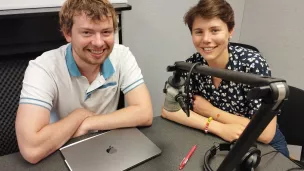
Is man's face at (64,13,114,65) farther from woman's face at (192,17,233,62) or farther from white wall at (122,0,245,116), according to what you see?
white wall at (122,0,245,116)

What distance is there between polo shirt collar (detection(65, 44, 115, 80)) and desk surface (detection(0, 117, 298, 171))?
0.31 metres

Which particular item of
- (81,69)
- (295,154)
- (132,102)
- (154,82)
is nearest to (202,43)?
(132,102)

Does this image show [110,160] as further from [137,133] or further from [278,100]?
[278,100]

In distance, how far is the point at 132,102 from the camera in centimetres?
121

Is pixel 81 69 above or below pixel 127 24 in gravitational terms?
below

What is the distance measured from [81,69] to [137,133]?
1.36 ft

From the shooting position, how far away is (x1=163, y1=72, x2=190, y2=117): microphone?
2.24 feet

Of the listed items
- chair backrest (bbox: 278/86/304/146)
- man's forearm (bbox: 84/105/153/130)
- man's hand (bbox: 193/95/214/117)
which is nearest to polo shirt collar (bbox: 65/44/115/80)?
man's forearm (bbox: 84/105/153/130)

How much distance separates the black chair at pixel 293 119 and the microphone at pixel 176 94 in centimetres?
84

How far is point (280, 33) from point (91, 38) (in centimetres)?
150

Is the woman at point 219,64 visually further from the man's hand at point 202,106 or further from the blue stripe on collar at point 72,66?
the blue stripe on collar at point 72,66

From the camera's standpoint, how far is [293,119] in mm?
1375

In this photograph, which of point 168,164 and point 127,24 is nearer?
point 168,164

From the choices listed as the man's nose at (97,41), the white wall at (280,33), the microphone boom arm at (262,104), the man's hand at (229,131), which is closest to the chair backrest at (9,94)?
the man's nose at (97,41)
